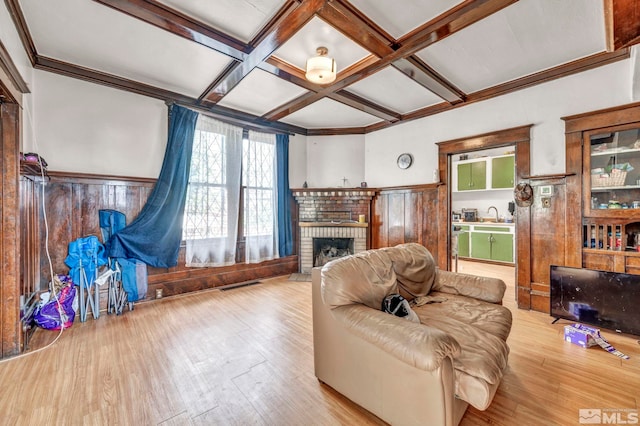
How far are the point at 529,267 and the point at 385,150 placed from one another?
2.85 metres

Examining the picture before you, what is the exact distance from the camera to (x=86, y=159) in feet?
10.4

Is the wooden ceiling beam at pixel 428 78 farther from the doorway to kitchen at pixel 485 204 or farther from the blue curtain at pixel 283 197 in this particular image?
the blue curtain at pixel 283 197

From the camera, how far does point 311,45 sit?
2.63m

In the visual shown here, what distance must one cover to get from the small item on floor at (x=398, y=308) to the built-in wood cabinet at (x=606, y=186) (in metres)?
2.58

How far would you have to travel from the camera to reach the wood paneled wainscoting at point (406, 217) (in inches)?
171

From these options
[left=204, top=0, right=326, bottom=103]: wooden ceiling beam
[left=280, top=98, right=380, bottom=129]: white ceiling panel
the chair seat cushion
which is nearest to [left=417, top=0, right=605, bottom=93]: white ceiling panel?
[left=204, top=0, right=326, bottom=103]: wooden ceiling beam

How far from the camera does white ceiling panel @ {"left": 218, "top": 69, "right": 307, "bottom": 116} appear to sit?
132 inches

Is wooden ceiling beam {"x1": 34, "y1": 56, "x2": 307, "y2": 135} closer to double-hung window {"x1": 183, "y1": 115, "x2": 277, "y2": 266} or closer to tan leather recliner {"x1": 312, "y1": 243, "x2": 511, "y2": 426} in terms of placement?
double-hung window {"x1": 183, "y1": 115, "x2": 277, "y2": 266}

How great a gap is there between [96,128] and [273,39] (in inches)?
97.2

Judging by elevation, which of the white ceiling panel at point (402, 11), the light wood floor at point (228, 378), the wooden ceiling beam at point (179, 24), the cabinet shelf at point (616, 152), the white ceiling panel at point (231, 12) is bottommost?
the light wood floor at point (228, 378)

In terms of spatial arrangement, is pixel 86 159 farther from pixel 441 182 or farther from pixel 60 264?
pixel 441 182

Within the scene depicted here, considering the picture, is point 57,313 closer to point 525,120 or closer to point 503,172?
point 525,120

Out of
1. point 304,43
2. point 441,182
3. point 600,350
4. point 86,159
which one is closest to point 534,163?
Result: point 441,182

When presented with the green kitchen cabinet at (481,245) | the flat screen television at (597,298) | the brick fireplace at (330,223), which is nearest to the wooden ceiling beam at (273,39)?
the brick fireplace at (330,223)
